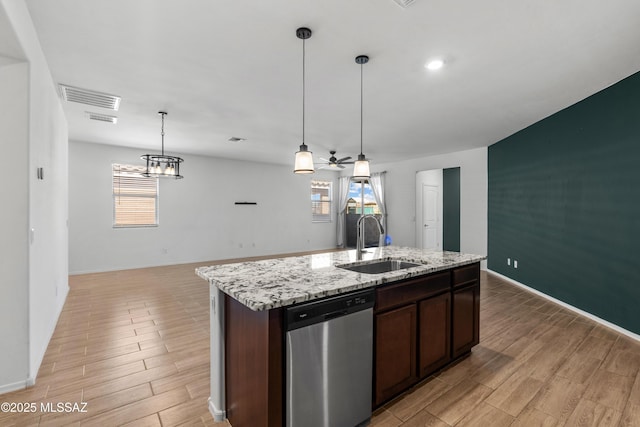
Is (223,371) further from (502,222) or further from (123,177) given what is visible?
(123,177)

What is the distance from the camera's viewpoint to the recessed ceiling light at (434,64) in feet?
8.86

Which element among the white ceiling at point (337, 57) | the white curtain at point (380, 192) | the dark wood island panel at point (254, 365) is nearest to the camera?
the dark wood island panel at point (254, 365)

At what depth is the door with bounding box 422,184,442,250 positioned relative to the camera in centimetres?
746

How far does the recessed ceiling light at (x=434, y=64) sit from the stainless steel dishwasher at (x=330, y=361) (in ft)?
7.21

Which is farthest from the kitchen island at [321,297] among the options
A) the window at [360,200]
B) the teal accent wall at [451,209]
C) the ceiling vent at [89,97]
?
the window at [360,200]

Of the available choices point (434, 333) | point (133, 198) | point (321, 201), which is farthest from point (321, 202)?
point (434, 333)

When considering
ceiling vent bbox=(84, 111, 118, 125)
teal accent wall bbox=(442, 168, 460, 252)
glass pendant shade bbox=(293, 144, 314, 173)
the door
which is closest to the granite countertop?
glass pendant shade bbox=(293, 144, 314, 173)

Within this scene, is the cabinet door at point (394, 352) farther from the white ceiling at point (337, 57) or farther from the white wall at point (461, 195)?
the white wall at point (461, 195)

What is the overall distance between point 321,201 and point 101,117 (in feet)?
20.8

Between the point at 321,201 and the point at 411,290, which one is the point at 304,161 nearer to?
the point at 411,290

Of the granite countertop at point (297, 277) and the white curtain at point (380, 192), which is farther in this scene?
the white curtain at point (380, 192)

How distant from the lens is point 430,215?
7473 mm

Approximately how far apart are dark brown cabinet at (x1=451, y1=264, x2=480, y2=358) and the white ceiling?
1.93 metres

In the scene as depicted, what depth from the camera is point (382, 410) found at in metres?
1.97
